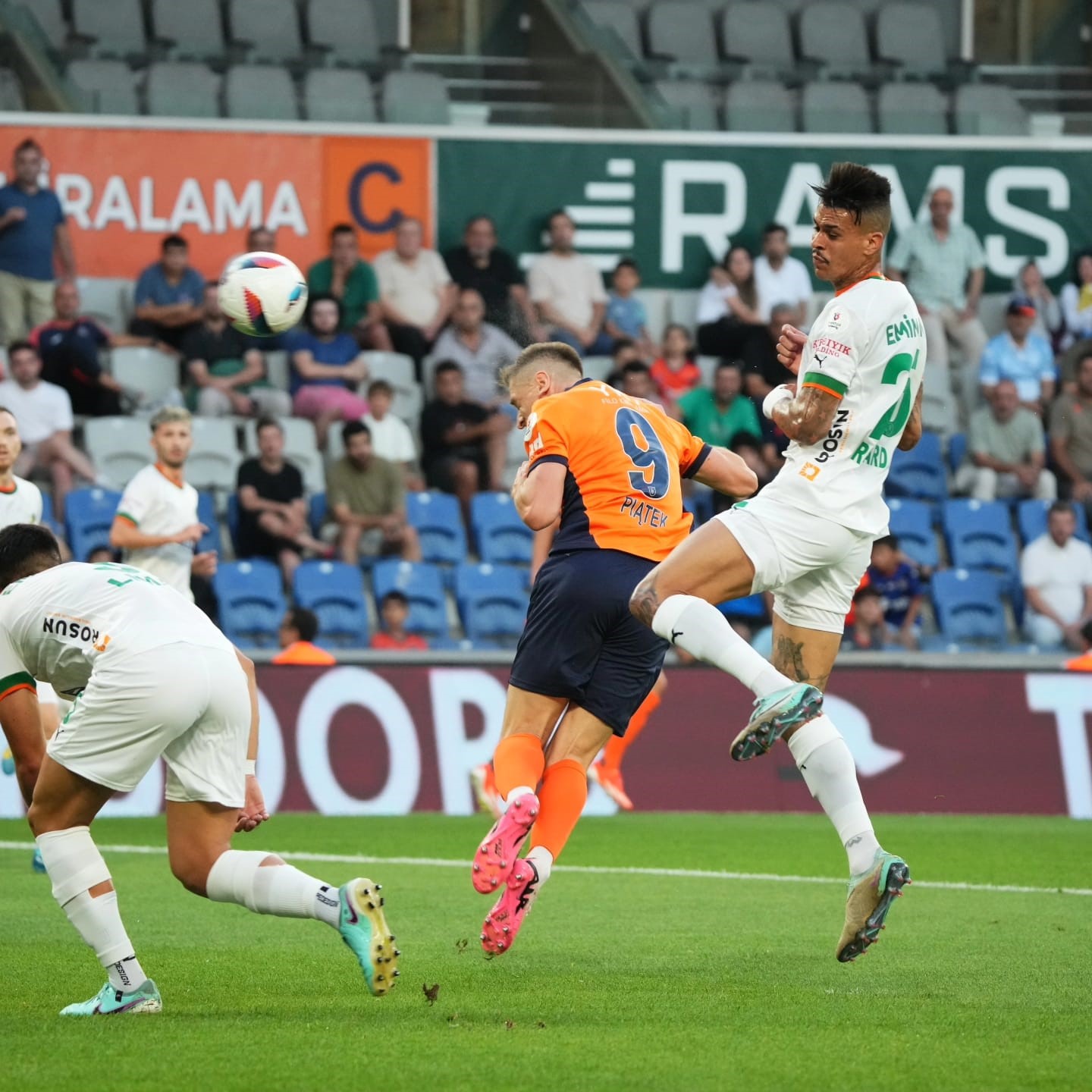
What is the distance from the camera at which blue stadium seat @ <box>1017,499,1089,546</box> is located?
1638 cm

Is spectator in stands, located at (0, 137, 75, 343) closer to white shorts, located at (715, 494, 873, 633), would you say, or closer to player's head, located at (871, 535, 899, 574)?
player's head, located at (871, 535, 899, 574)

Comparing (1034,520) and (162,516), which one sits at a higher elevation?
(162,516)

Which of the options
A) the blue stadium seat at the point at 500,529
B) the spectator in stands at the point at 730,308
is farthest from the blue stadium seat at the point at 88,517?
the spectator in stands at the point at 730,308

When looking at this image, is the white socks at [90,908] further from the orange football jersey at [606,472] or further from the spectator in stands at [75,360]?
the spectator in stands at [75,360]

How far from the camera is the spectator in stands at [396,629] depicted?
14.3 metres

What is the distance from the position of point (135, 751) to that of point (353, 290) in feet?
38.8

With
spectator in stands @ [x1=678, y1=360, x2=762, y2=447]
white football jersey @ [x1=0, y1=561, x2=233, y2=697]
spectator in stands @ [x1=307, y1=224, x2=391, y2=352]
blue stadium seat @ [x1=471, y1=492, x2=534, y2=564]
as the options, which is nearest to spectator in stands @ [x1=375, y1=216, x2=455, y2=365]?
spectator in stands @ [x1=307, y1=224, x2=391, y2=352]

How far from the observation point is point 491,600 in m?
14.9

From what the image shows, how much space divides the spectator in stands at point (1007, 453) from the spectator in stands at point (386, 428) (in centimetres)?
516

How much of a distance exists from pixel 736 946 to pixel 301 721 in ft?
20.2

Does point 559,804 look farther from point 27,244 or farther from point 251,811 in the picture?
point 27,244

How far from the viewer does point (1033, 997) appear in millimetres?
5805

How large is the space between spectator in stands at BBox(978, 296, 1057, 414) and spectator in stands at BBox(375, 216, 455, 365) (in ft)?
16.5

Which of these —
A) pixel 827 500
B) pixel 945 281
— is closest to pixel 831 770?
pixel 827 500
